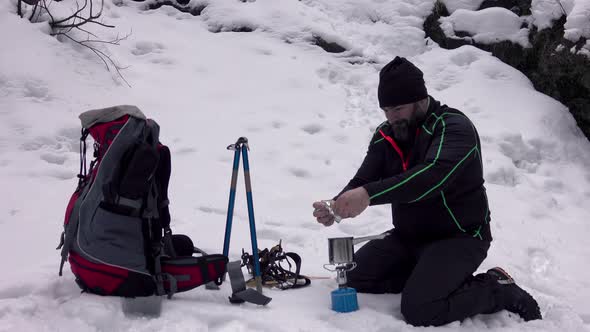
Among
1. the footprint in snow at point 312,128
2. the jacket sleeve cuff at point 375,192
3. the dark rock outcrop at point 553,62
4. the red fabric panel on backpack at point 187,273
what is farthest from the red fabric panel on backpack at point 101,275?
the dark rock outcrop at point 553,62

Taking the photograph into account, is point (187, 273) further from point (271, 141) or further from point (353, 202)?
point (271, 141)

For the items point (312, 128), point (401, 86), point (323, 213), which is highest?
point (401, 86)

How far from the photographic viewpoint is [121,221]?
2527mm

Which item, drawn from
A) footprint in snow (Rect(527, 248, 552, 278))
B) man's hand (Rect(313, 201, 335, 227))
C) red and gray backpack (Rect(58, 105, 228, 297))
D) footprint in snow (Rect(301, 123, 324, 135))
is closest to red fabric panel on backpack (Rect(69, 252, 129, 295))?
red and gray backpack (Rect(58, 105, 228, 297))

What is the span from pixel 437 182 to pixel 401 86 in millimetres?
661

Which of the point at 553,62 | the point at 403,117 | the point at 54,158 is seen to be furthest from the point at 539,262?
the point at 54,158

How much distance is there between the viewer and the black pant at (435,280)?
2.59 meters

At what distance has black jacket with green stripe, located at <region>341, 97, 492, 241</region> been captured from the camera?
2.63m

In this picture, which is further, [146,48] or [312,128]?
[146,48]

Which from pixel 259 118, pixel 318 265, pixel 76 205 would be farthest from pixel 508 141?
pixel 76 205

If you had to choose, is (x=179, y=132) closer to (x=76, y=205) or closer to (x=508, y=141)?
(x=76, y=205)

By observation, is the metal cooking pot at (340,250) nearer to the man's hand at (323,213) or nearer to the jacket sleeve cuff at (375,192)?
the man's hand at (323,213)

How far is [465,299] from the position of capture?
2.63 metres

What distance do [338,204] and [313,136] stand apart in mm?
3803
